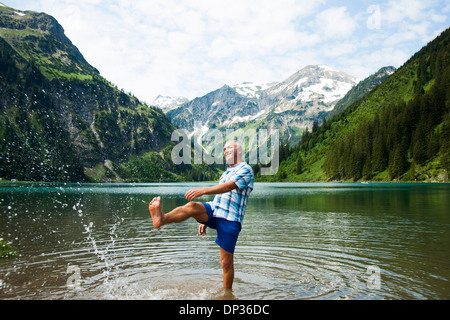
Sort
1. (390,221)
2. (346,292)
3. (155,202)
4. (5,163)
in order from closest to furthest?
(155,202)
(346,292)
(390,221)
(5,163)

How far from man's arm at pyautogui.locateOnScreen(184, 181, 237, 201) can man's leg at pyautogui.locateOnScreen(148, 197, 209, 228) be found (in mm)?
540

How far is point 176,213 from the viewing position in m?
7.73

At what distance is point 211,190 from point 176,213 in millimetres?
1301

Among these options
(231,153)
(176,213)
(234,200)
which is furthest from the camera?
(231,153)

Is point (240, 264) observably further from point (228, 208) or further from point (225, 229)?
point (228, 208)

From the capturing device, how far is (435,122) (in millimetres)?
154875

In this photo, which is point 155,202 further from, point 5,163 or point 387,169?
point 5,163

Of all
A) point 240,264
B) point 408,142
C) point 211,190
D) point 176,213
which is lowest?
point 240,264

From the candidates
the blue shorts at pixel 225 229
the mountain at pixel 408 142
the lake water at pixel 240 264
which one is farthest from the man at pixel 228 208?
the mountain at pixel 408 142

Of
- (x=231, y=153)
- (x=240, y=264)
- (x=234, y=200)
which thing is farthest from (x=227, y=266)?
(x=240, y=264)

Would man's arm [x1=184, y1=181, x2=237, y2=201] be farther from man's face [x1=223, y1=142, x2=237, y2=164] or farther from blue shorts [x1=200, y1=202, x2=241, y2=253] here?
blue shorts [x1=200, y1=202, x2=241, y2=253]

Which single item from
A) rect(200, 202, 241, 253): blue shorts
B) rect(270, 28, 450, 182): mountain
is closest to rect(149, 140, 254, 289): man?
rect(200, 202, 241, 253): blue shorts
